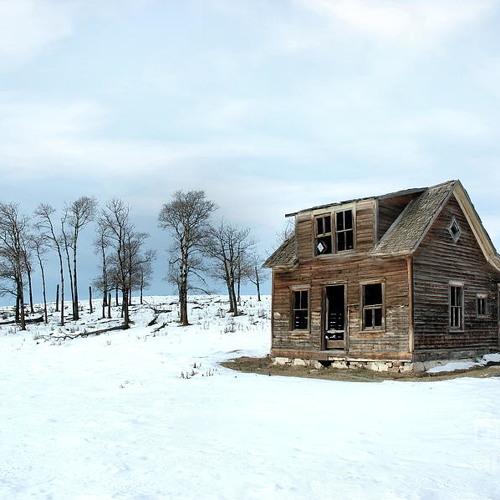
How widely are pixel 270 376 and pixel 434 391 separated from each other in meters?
6.43

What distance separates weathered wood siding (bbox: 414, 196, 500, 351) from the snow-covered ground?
417 centimetres

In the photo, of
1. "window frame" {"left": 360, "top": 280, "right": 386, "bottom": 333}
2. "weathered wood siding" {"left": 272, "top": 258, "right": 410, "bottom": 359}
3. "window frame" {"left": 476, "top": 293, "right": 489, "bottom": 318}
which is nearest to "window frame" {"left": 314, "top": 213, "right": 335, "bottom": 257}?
"weathered wood siding" {"left": 272, "top": 258, "right": 410, "bottom": 359}

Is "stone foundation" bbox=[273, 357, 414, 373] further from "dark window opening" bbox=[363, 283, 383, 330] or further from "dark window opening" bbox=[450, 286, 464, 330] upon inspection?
"dark window opening" bbox=[450, 286, 464, 330]

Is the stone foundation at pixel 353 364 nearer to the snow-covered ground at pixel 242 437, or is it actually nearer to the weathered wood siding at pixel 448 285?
the weathered wood siding at pixel 448 285

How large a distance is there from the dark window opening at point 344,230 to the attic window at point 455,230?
12.8 feet

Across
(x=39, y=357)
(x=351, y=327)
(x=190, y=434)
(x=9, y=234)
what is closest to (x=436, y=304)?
(x=351, y=327)

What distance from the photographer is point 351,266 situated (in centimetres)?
2066

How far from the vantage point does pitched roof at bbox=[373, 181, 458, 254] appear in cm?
1889

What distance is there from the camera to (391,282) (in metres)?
19.4

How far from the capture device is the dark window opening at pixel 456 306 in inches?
827

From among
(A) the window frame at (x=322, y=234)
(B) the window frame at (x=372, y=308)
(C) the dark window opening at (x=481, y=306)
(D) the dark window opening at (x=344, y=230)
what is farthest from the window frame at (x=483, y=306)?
(A) the window frame at (x=322, y=234)

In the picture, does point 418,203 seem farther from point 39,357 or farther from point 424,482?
point 39,357

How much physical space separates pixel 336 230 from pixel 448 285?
4.79 meters

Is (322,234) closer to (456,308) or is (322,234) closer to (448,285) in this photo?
(448,285)
